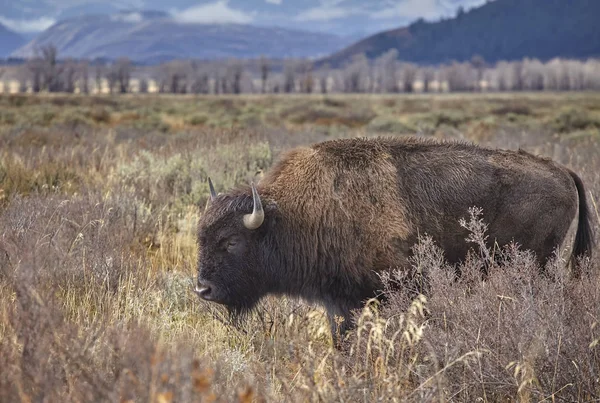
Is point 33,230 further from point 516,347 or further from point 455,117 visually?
point 455,117

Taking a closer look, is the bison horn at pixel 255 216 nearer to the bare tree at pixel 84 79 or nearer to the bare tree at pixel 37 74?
the bare tree at pixel 37 74

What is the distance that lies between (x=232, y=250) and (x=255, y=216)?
1.33ft

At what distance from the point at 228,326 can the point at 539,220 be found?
2896mm

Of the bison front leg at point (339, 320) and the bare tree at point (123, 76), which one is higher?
the bare tree at point (123, 76)

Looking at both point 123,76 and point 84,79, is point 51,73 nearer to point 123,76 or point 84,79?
point 123,76

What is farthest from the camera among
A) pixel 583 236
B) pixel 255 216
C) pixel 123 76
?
pixel 123 76

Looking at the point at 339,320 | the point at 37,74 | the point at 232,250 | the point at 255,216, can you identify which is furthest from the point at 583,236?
the point at 37,74

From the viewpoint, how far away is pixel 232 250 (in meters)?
5.50

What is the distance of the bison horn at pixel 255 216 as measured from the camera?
527 centimetres

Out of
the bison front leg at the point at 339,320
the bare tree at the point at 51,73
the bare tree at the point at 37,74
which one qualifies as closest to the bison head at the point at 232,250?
the bison front leg at the point at 339,320

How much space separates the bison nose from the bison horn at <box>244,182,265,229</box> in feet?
1.98

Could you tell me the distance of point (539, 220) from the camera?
5742 millimetres

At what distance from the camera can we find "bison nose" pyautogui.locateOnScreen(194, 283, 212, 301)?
5.28 m

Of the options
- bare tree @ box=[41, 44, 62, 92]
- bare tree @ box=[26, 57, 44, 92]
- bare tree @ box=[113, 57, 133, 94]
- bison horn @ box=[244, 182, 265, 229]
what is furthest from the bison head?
bare tree @ box=[113, 57, 133, 94]
